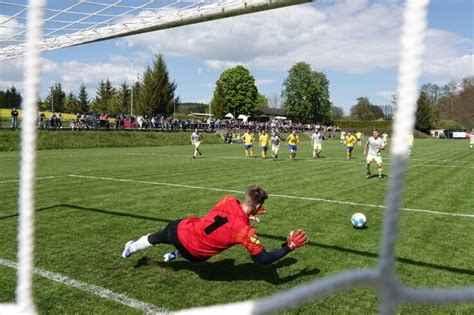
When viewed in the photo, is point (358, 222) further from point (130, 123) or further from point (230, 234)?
point (130, 123)

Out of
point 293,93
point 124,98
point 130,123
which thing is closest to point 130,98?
point 124,98

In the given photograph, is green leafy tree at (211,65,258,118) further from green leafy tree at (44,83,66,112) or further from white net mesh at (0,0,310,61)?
white net mesh at (0,0,310,61)

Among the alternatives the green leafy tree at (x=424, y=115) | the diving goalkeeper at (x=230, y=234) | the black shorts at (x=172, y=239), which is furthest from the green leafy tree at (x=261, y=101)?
the diving goalkeeper at (x=230, y=234)

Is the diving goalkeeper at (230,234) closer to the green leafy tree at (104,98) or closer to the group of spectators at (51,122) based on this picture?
the group of spectators at (51,122)

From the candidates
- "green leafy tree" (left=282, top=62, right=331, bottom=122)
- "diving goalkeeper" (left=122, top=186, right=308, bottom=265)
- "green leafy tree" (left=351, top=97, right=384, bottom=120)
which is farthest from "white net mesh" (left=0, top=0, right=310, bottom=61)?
"green leafy tree" (left=351, top=97, right=384, bottom=120)

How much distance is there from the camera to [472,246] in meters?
6.48

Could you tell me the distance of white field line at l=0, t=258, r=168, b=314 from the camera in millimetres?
4109

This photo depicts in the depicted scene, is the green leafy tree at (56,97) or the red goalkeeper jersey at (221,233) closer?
the red goalkeeper jersey at (221,233)

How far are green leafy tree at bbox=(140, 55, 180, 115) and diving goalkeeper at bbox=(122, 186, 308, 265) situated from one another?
5198 centimetres

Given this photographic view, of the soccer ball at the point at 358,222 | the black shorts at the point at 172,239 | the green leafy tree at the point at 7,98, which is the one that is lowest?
the soccer ball at the point at 358,222

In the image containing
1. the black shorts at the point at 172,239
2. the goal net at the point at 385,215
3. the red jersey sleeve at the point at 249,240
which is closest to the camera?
the goal net at the point at 385,215

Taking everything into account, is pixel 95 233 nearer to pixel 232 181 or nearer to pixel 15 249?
pixel 15 249

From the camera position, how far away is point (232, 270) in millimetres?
5250

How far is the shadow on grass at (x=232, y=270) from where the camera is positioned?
16.4 ft
